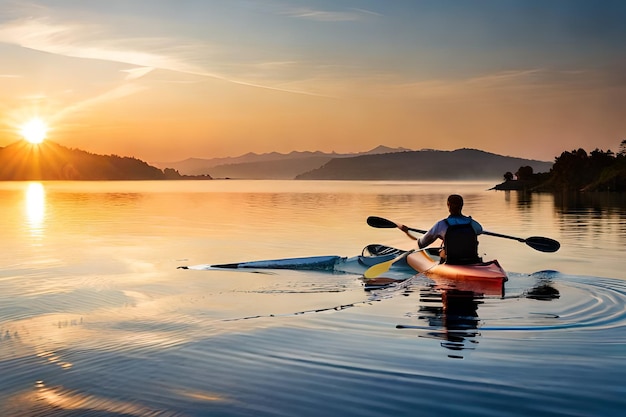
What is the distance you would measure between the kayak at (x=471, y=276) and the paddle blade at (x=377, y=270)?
4.55ft

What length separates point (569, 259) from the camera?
25.5 metres

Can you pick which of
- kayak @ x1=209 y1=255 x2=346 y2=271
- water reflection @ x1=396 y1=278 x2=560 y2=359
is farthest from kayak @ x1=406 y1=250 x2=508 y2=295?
kayak @ x1=209 y1=255 x2=346 y2=271

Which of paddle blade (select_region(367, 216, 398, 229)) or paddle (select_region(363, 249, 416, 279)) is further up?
paddle blade (select_region(367, 216, 398, 229))

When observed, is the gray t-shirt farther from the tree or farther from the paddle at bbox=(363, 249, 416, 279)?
the tree

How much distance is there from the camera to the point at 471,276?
1641 cm

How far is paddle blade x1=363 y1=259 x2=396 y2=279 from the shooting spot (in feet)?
62.6

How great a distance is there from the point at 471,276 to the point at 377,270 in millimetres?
3420

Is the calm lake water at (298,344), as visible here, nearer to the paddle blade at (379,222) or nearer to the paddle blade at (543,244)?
the paddle blade at (543,244)

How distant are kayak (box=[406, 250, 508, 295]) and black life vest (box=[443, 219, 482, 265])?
0.26 m

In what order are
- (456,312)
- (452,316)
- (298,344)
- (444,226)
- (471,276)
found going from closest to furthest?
(298,344) < (452,316) < (456,312) < (471,276) < (444,226)

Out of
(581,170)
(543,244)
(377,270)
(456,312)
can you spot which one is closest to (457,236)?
(377,270)

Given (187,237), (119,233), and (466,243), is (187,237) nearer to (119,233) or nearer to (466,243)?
(119,233)

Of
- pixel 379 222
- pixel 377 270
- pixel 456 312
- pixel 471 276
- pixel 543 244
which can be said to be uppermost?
pixel 379 222

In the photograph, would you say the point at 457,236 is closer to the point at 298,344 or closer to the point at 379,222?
the point at 298,344
